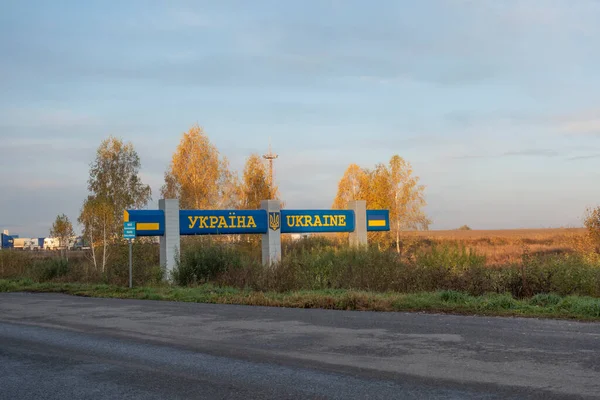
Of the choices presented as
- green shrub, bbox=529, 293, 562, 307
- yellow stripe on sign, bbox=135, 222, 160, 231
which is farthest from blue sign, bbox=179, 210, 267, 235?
green shrub, bbox=529, 293, 562, 307

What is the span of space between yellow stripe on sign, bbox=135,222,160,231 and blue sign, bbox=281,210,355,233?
26.1 feet

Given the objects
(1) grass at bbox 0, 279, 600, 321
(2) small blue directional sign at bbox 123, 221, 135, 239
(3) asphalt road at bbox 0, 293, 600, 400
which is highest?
(2) small blue directional sign at bbox 123, 221, 135, 239

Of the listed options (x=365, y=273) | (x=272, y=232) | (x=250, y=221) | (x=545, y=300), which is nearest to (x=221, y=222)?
(x=250, y=221)

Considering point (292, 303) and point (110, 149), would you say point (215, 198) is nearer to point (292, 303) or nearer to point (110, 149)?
point (110, 149)

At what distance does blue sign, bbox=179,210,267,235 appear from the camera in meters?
32.7

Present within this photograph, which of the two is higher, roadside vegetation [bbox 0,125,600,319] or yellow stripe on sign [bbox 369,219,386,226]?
yellow stripe on sign [bbox 369,219,386,226]

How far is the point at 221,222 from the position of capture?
1328 inches

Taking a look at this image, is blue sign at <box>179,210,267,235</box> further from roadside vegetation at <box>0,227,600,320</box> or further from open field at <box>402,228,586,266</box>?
open field at <box>402,228,586,266</box>

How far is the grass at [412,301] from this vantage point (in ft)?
44.1

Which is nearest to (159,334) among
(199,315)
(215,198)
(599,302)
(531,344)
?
(199,315)

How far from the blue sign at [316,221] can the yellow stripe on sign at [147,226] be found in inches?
314

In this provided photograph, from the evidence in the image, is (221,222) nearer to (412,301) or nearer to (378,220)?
(378,220)

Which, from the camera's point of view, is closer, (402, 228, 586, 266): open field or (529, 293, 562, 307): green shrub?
(529, 293, 562, 307): green shrub

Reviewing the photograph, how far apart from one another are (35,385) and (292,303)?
926 centimetres
